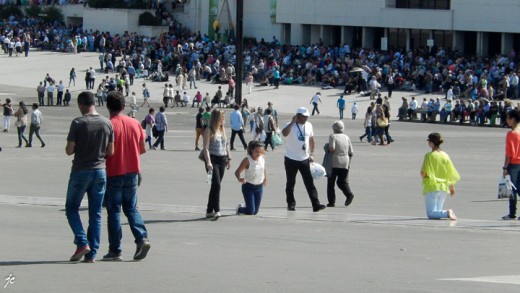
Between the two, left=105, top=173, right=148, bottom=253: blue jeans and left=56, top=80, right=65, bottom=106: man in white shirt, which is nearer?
left=105, top=173, right=148, bottom=253: blue jeans

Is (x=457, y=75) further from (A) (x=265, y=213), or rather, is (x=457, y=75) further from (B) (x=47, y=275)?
(B) (x=47, y=275)

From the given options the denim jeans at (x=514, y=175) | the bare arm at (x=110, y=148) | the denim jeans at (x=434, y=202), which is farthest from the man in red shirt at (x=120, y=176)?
the denim jeans at (x=514, y=175)

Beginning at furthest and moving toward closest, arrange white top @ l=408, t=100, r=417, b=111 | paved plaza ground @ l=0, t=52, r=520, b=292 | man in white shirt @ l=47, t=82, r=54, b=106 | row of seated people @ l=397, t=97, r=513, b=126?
man in white shirt @ l=47, t=82, r=54, b=106 → white top @ l=408, t=100, r=417, b=111 → row of seated people @ l=397, t=97, r=513, b=126 → paved plaza ground @ l=0, t=52, r=520, b=292

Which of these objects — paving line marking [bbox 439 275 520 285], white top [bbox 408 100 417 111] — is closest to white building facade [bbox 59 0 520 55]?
white top [bbox 408 100 417 111]

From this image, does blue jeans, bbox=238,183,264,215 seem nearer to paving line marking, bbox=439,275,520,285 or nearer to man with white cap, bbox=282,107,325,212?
man with white cap, bbox=282,107,325,212

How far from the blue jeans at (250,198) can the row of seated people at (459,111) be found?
31.1 m

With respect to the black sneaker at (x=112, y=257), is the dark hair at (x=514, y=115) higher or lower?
higher

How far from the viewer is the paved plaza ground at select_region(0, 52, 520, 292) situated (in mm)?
9812

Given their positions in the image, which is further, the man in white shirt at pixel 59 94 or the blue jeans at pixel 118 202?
the man in white shirt at pixel 59 94

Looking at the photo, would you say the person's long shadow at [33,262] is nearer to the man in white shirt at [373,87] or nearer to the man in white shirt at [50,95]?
the man in white shirt at [50,95]

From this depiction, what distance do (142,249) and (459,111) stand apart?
3760cm

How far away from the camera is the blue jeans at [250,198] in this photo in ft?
49.9

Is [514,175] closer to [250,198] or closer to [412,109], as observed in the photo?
[250,198]

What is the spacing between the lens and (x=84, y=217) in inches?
574
